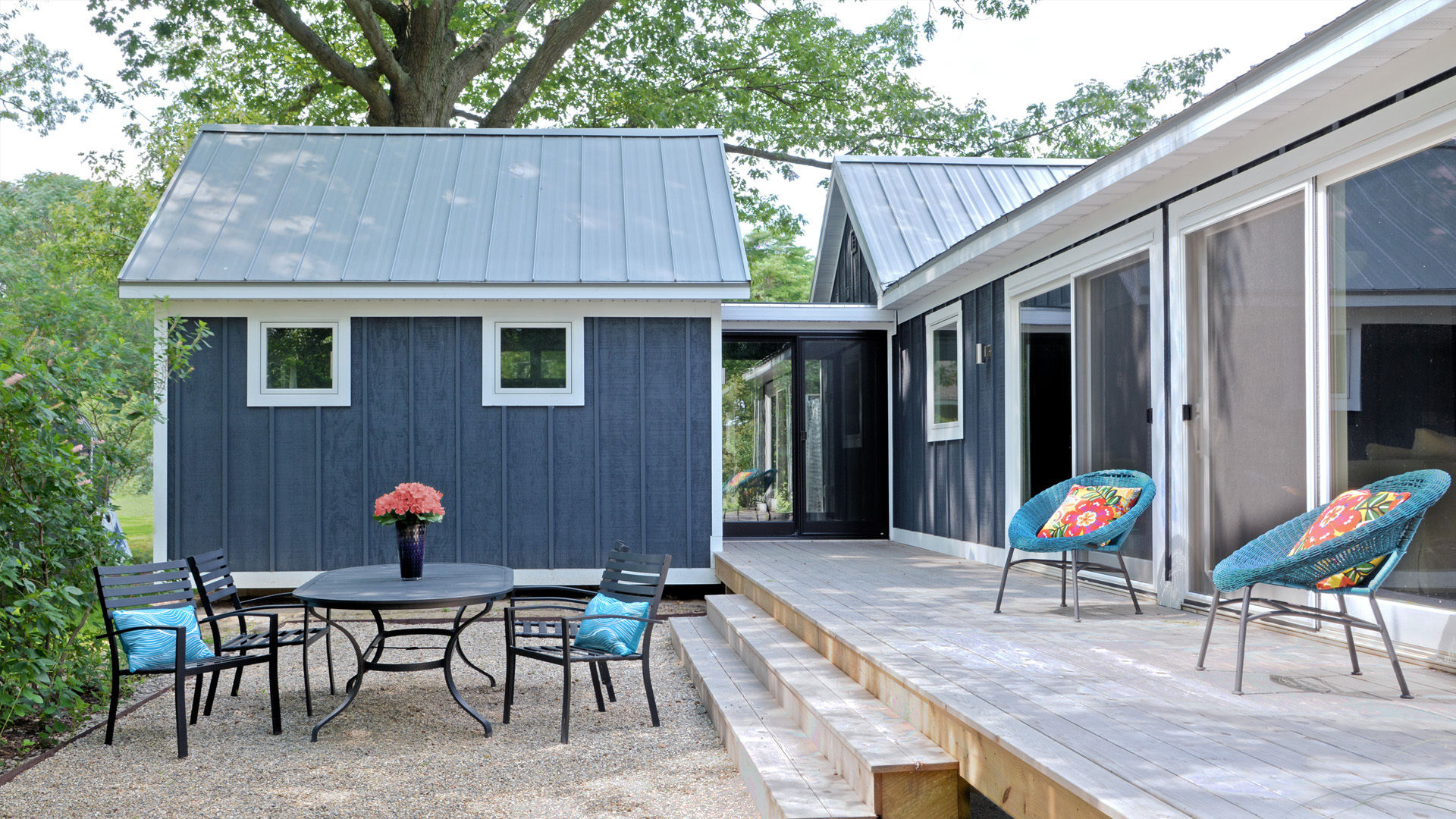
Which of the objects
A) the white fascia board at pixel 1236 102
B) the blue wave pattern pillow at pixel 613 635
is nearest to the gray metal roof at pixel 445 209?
the white fascia board at pixel 1236 102

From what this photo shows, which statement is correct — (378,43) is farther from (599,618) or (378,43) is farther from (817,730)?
(817,730)

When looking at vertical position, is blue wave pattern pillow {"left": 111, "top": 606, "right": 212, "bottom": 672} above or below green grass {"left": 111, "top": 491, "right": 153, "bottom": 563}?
above

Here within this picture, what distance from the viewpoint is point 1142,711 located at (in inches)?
116

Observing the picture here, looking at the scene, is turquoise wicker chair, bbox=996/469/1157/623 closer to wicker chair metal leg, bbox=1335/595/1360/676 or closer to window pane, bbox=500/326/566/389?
wicker chair metal leg, bbox=1335/595/1360/676

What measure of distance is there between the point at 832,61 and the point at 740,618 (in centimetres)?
1343

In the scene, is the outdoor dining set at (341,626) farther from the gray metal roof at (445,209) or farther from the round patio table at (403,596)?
the gray metal roof at (445,209)

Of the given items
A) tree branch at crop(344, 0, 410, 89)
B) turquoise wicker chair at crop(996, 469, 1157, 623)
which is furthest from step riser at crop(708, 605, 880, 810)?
tree branch at crop(344, 0, 410, 89)

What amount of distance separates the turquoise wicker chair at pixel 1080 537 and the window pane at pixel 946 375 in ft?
9.57

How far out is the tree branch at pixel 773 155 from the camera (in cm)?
1808

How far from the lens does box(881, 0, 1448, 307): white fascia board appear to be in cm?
333

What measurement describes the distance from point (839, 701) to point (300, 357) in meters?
5.66

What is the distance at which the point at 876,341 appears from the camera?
33.2 ft

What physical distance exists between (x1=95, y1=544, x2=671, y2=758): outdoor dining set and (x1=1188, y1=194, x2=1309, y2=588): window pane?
2521 millimetres

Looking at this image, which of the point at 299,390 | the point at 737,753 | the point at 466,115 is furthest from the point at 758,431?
the point at 466,115
